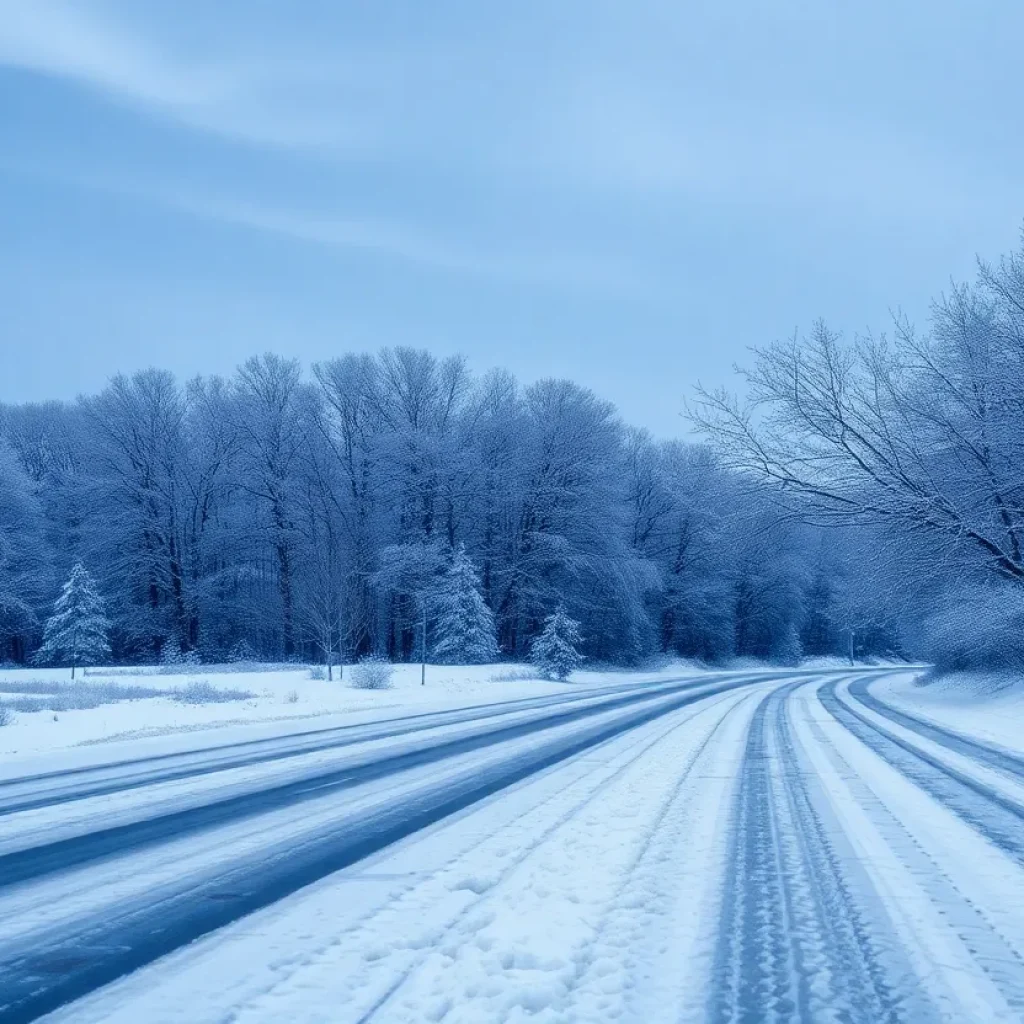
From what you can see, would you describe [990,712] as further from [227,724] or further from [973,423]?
[227,724]

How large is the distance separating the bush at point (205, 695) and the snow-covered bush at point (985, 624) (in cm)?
1767

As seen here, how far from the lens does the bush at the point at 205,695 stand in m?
23.9

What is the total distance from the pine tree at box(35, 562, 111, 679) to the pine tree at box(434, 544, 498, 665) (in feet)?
55.2

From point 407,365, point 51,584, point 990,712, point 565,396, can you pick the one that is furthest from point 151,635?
point 990,712

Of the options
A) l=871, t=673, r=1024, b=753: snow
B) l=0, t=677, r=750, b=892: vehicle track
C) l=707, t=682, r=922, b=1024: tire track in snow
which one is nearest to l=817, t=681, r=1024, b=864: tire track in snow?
l=707, t=682, r=922, b=1024: tire track in snow

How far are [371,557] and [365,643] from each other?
16.3 ft

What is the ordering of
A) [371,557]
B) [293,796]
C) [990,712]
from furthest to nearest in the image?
[371,557] < [990,712] < [293,796]

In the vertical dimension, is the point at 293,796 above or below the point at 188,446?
below

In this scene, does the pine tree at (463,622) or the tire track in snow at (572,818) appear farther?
the pine tree at (463,622)

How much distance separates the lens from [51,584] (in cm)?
5131

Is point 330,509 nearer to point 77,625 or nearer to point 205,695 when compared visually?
point 77,625

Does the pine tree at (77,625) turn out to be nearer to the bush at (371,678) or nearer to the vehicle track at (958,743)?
the bush at (371,678)

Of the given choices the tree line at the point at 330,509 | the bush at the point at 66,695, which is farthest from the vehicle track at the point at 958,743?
the tree line at the point at 330,509

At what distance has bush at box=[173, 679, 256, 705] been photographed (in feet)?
78.5
